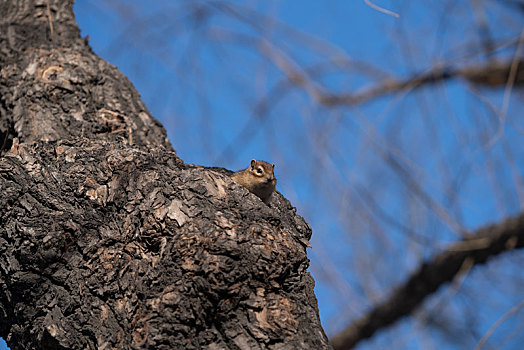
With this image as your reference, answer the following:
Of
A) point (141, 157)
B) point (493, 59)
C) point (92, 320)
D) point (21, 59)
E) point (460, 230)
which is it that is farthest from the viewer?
point (493, 59)

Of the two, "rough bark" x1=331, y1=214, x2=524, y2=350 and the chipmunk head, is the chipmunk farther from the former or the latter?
"rough bark" x1=331, y1=214, x2=524, y2=350

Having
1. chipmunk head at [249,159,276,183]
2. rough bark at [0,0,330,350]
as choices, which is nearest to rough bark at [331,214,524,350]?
chipmunk head at [249,159,276,183]

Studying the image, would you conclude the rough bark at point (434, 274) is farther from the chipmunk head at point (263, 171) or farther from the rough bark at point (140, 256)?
the rough bark at point (140, 256)

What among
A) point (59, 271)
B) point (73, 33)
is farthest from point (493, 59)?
point (59, 271)

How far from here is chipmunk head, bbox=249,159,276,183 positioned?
384 cm

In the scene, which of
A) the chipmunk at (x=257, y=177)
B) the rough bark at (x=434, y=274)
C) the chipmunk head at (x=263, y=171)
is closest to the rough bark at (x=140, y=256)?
the chipmunk at (x=257, y=177)

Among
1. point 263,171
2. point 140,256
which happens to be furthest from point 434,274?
point 140,256

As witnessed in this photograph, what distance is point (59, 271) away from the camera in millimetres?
2064

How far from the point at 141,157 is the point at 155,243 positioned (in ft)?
1.37

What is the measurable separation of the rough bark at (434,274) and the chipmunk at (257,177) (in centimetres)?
123

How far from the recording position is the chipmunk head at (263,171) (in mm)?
3840

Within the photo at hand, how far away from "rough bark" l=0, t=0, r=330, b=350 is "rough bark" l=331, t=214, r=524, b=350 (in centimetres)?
222

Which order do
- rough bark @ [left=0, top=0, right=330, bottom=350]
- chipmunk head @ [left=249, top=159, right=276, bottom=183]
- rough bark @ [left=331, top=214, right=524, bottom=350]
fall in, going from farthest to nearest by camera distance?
rough bark @ [left=331, top=214, right=524, bottom=350] → chipmunk head @ [left=249, top=159, right=276, bottom=183] → rough bark @ [left=0, top=0, right=330, bottom=350]

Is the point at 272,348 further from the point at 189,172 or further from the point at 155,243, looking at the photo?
the point at 189,172
